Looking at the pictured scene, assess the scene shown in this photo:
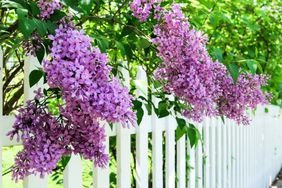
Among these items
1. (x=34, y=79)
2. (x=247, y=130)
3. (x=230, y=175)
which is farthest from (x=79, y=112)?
(x=247, y=130)

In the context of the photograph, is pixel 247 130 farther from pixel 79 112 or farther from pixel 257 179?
pixel 79 112

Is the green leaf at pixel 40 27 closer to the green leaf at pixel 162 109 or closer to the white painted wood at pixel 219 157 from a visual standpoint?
the green leaf at pixel 162 109

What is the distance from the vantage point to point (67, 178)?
5.50ft

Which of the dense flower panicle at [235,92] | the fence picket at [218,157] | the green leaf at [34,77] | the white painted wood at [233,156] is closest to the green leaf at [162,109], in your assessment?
the dense flower panicle at [235,92]

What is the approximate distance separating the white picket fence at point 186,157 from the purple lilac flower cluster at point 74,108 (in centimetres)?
39

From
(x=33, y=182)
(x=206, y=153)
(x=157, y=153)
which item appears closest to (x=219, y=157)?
(x=206, y=153)

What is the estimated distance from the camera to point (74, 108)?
41.3 inches

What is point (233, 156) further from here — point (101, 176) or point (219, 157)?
point (101, 176)

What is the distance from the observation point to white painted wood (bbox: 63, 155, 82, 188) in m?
1.68

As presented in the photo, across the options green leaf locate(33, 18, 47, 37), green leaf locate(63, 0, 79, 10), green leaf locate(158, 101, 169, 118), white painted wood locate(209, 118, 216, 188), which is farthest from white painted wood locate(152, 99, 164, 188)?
green leaf locate(33, 18, 47, 37)

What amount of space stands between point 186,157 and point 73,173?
4.66ft

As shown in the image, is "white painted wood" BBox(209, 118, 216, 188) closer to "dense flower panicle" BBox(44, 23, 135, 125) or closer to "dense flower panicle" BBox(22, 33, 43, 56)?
"dense flower panicle" BBox(22, 33, 43, 56)

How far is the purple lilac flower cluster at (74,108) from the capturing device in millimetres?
938

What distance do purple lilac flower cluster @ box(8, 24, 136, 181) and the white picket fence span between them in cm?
39
